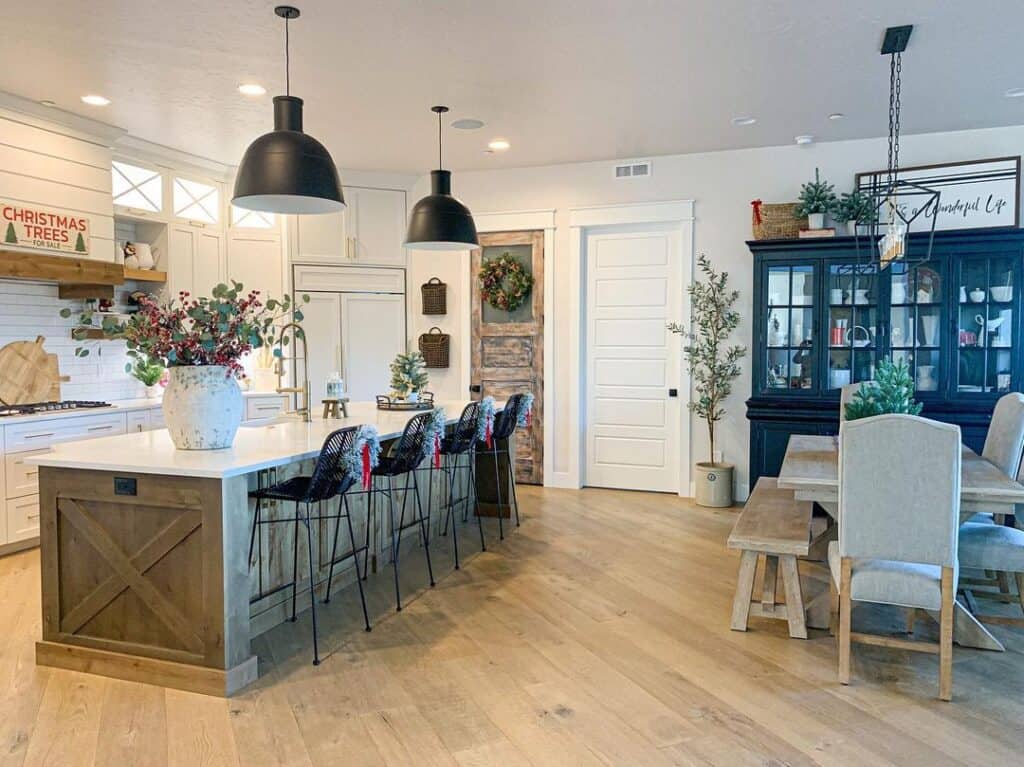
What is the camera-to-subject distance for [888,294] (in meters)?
5.68

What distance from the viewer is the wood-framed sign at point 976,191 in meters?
5.66

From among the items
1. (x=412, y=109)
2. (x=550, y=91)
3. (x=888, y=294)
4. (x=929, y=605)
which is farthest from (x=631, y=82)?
(x=929, y=605)

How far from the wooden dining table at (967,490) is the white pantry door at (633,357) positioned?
2.72 m

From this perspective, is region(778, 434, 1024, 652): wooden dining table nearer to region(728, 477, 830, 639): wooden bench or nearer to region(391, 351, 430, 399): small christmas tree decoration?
region(728, 477, 830, 639): wooden bench

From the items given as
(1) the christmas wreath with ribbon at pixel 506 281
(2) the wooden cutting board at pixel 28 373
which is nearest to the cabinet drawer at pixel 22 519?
(2) the wooden cutting board at pixel 28 373

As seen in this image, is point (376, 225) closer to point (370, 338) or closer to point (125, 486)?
point (370, 338)

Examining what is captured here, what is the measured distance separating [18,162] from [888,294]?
Answer: 6.11 meters

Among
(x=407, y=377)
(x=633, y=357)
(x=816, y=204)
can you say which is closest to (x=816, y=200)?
(x=816, y=204)

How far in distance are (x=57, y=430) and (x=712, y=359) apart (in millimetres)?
4855

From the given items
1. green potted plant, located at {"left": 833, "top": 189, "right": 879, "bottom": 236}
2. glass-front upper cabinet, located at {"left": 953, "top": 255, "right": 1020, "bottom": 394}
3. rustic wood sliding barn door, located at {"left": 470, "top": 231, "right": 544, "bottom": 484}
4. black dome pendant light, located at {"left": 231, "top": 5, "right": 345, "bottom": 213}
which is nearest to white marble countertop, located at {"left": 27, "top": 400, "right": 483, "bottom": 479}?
black dome pendant light, located at {"left": 231, "top": 5, "right": 345, "bottom": 213}

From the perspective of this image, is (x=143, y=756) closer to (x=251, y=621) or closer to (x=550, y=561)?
(x=251, y=621)

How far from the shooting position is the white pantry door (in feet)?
21.8

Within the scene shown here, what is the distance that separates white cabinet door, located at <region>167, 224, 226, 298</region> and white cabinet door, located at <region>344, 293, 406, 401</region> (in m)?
1.16

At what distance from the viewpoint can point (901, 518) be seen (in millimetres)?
2947
